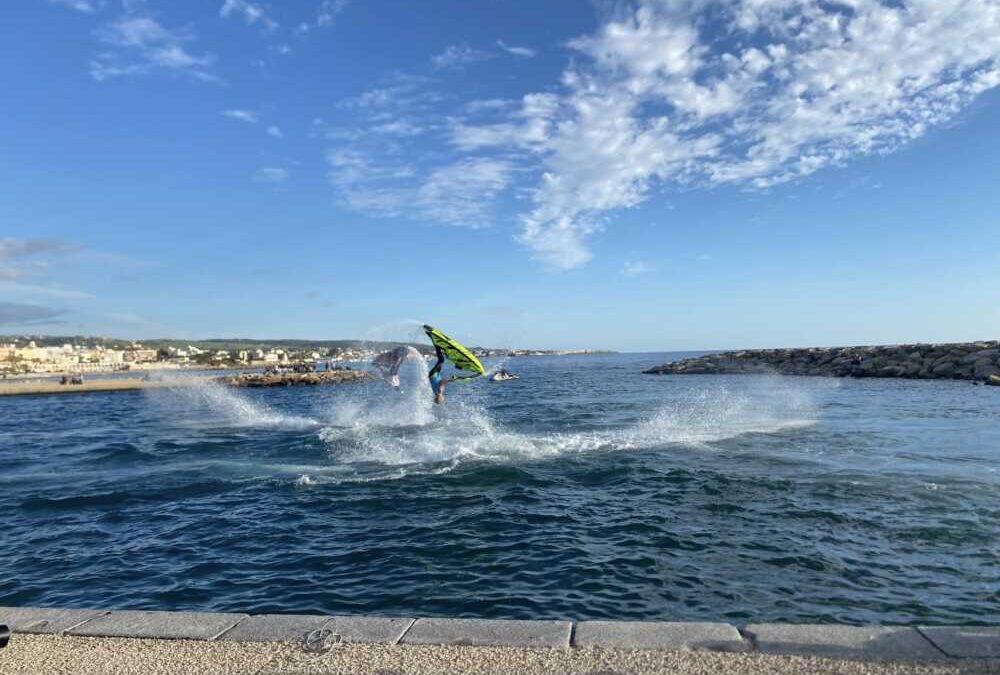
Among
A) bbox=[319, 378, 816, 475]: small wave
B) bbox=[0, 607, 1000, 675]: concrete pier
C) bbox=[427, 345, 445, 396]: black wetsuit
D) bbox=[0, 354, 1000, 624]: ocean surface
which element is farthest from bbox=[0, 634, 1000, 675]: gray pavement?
bbox=[427, 345, 445, 396]: black wetsuit

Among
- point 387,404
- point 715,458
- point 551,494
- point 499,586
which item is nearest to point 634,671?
point 499,586

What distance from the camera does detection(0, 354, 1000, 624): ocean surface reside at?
7895 millimetres

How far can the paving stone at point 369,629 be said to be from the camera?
5.57 meters

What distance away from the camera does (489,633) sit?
5.59m

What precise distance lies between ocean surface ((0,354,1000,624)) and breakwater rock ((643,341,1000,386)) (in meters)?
27.1

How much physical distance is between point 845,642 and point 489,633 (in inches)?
118

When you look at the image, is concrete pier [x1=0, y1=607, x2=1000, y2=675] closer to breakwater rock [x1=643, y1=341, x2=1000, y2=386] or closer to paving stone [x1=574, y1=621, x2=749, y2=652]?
paving stone [x1=574, y1=621, x2=749, y2=652]

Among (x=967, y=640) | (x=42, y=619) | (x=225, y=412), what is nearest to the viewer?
(x=967, y=640)

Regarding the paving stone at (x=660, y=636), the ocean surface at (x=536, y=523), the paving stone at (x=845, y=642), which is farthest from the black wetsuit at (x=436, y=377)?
the paving stone at (x=845, y=642)

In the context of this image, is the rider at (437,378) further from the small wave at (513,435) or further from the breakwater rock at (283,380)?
the breakwater rock at (283,380)

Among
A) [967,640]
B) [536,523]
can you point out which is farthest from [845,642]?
[536,523]

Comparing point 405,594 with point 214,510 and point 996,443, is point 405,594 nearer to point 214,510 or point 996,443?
point 214,510

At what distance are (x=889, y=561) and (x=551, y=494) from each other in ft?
21.7

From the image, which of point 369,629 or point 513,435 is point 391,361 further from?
point 369,629
